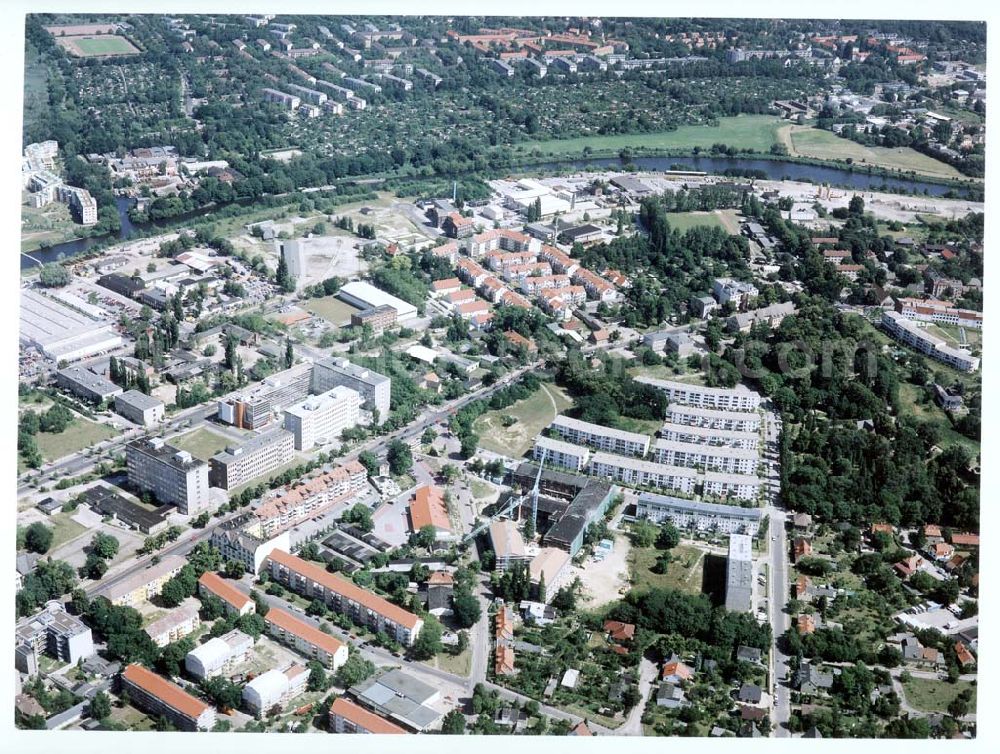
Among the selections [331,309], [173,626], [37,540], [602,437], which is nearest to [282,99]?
[331,309]

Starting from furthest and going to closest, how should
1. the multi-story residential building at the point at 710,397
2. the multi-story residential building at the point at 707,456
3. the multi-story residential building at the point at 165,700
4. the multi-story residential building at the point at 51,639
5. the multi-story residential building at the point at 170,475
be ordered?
the multi-story residential building at the point at 710,397
the multi-story residential building at the point at 707,456
the multi-story residential building at the point at 170,475
the multi-story residential building at the point at 51,639
the multi-story residential building at the point at 165,700

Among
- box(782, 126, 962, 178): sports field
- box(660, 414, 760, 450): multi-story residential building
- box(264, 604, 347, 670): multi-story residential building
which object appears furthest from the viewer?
box(782, 126, 962, 178): sports field

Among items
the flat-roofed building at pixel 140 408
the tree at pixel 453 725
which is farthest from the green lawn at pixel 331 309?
the tree at pixel 453 725

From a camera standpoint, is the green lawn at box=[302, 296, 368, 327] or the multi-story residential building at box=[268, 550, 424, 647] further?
the green lawn at box=[302, 296, 368, 327]

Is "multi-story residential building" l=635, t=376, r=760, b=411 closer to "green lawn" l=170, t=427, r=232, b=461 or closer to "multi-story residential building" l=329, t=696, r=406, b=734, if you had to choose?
"green lawn" l=170, t=427, r=232, b=461

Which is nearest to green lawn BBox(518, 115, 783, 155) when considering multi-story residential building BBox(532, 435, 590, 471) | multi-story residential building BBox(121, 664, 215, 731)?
multi-story residential building BBox(532, 435, 590, 471)

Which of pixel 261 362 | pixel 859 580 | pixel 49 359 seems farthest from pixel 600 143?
pixel 859 580

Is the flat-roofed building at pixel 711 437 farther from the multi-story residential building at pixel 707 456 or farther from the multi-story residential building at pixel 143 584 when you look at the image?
the multi-story residential building at pixel 143 584
